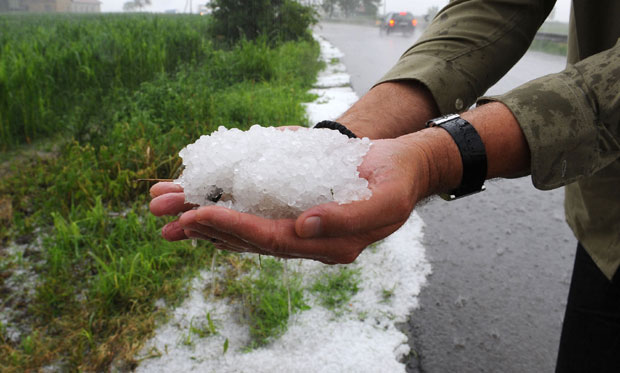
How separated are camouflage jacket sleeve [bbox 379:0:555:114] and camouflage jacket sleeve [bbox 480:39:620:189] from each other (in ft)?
1.39

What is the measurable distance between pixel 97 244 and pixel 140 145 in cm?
105

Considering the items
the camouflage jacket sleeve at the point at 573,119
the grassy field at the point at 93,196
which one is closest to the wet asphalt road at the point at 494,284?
the camouflage jacket sleeve at the point at 573,119

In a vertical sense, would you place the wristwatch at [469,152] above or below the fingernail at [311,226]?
above

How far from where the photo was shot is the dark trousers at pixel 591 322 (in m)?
1.35

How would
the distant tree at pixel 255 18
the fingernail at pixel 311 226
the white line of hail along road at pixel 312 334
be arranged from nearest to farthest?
1. the fingernail at pixel 311 226
2. the white line of hail along road at pixel 312 334
3. the distant tree at pixel 255 18

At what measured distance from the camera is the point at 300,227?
37.6 inches

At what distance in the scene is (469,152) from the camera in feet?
3.71

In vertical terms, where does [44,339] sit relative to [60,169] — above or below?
below

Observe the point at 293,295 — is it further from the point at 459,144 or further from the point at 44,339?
the point at 459,144

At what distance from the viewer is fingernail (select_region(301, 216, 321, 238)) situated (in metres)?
0.95

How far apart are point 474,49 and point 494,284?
1.65 metres

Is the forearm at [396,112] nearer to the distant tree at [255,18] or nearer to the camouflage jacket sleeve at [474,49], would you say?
the camouflage jacket sleeve at [474,49]

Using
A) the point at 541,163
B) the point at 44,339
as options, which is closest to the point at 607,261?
the point at 541,163

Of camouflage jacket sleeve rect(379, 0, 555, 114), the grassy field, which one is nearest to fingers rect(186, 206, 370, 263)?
camouflage jacket sleeve rect(379, 0, 555, 114)
